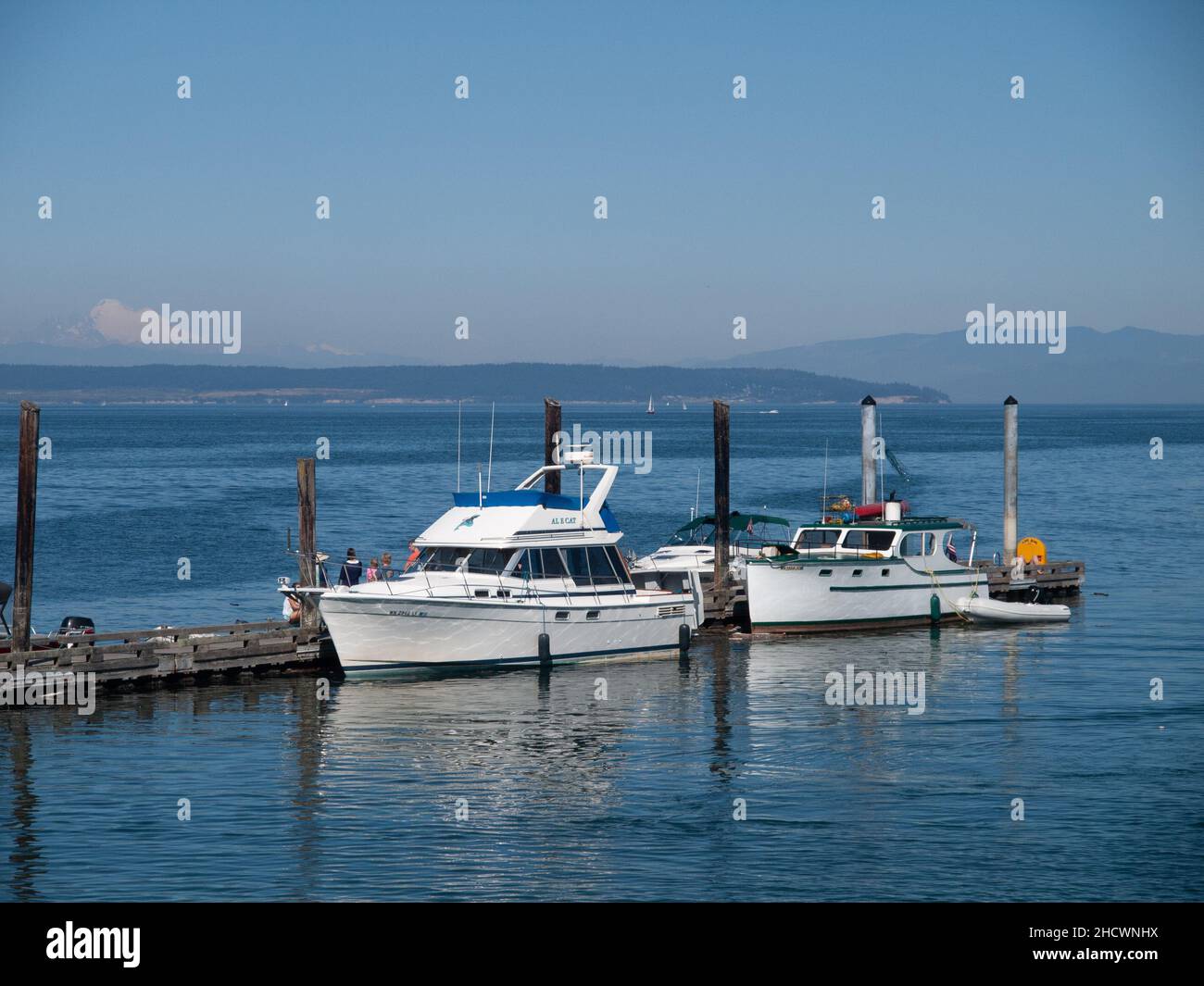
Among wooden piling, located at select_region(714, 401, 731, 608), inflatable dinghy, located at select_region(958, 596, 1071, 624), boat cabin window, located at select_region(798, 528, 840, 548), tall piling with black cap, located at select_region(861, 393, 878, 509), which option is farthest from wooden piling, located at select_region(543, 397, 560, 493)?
inflatable dinghy, located at select_region(958, 596, 1071, 624)

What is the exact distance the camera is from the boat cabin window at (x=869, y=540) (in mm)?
37031

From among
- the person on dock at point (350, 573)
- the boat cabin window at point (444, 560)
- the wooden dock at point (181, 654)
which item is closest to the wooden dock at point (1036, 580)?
the boat cabin window at point (444, 560)

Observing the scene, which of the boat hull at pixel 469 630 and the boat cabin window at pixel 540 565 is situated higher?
the boat cabin window at pixel 540 565

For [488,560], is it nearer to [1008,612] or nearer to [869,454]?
[1008,612]

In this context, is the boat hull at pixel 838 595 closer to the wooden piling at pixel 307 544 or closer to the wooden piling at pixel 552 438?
the wooden piling at pixel 552 438

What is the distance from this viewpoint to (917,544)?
37.6 metres

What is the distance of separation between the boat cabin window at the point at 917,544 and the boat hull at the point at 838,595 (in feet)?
1.60

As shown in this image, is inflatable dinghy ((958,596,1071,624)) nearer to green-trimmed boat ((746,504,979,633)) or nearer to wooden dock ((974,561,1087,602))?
green-trimmed boat ((746,504,979,633))

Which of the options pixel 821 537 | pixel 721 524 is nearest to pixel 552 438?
pixel 721 524

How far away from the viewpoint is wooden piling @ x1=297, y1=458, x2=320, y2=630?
30188 millimetres
